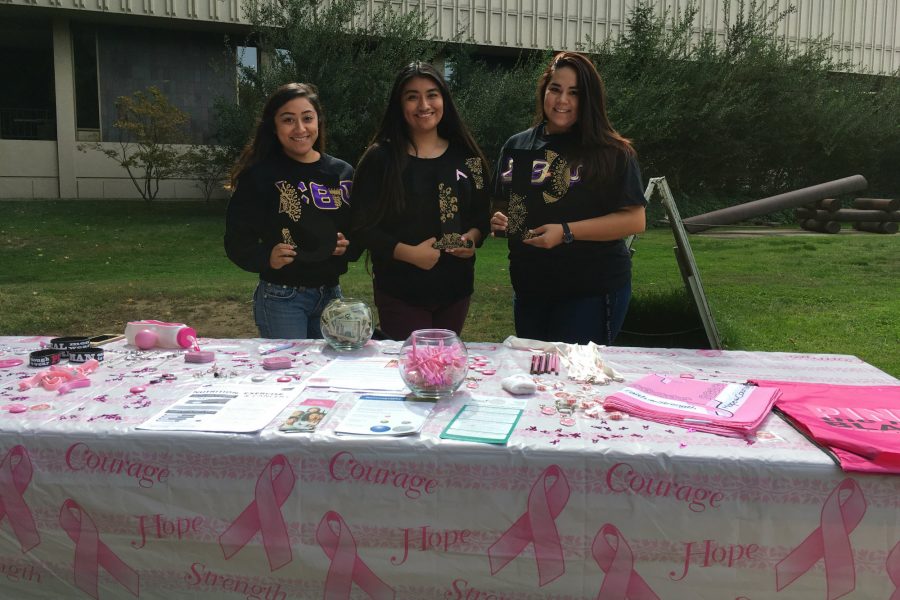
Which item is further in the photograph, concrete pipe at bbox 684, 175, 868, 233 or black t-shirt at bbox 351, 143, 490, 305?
concrete pipe at bbox 684, 175, 868, 233

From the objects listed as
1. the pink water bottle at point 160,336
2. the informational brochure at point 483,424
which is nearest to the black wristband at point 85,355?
the pink water bottle at point 160,336

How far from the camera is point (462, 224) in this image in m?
2.84

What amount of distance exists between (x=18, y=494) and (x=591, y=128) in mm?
2051

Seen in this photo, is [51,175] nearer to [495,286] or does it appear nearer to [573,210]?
[495,286]

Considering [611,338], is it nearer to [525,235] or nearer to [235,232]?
[525,235]

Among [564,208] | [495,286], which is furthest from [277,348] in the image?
[495,286]

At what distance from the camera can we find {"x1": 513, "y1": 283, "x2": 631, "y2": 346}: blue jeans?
2.74 metres

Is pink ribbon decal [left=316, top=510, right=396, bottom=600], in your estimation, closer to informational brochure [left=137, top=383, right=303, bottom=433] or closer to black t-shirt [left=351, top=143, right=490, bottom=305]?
informational brochure [left=137, top=383, right=303, bottom=433]

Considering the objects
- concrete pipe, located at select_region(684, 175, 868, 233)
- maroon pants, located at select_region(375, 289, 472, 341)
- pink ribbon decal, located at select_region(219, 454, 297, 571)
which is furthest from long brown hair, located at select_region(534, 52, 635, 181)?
concrete pipe, located at select_region(684, 175, 868, 233)

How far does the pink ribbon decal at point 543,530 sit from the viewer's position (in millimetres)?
1531

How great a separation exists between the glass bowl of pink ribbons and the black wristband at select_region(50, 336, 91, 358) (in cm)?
113

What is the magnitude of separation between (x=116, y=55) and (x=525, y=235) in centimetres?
1971

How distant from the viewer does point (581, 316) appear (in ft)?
8.99

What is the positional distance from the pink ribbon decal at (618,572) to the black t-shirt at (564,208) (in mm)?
1333
